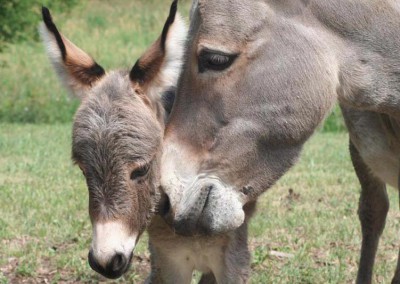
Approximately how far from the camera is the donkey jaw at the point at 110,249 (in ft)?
15.0

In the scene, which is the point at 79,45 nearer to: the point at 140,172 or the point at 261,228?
the point at 261,228

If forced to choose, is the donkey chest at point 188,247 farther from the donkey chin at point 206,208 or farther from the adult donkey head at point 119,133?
the donkey chin at point 206,208

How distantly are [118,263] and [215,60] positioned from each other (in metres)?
1.13

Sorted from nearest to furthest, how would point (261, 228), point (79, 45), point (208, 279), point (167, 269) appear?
point (167, 269)
point (208, 279)
point (261, 228)
point (79, 45)

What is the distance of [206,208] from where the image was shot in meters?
4.48

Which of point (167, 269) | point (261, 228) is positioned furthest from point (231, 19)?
point (261, 228)

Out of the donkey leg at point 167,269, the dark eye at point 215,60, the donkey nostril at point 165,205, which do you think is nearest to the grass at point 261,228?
the donkey leg at point 167,269

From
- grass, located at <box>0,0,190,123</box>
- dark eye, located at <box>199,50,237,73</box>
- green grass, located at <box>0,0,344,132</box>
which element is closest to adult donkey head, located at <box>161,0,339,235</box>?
dark eye, located at <box>199,50,237,73</box>

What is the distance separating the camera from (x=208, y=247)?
5543 mm

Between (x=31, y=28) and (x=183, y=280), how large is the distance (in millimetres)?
14427

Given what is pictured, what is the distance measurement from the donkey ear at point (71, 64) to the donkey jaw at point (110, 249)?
97 centimetres

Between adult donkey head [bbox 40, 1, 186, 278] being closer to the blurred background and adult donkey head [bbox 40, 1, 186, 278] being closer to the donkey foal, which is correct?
the donkey foal

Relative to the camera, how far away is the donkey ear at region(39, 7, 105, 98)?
5.31 m

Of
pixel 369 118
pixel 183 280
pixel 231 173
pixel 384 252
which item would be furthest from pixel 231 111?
pixel 384 252
